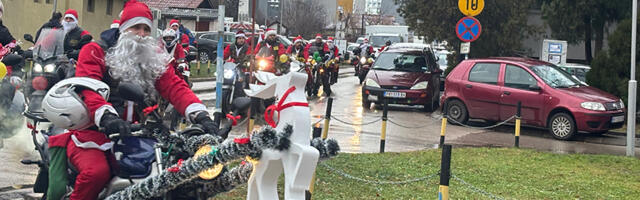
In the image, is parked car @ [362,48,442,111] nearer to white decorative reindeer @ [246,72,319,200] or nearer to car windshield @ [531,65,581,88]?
car windshield @ [531,65,581,88]

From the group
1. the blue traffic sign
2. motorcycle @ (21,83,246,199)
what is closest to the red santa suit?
motorcycle @ (21,83,246,199)

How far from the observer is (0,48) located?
970 centimetres

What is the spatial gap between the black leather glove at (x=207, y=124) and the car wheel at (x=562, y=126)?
1254cm

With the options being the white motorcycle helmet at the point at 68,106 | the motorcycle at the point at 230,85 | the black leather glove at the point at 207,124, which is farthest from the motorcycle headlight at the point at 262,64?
the white motorcycle helmet at the point at 68,106

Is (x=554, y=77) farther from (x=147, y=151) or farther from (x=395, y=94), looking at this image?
(x=147, y=151)

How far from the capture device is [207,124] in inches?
204

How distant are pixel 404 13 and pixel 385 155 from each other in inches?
630

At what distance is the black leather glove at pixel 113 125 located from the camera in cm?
471

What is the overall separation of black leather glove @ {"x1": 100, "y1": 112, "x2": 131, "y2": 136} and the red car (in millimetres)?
12083

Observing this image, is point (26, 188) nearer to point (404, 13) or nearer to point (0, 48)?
point (0, 48)

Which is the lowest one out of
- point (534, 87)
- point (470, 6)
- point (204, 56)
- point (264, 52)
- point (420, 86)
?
point (420, 86)

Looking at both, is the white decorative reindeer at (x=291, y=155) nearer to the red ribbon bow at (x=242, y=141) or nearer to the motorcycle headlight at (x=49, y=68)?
the red ribbon bow at (x=242, y=141)

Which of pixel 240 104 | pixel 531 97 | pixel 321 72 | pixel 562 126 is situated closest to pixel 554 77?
pixel 531 97

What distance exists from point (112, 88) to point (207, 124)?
83 centimetres
